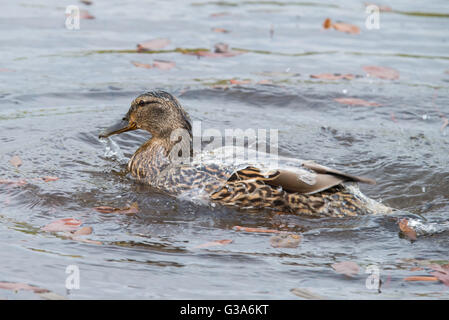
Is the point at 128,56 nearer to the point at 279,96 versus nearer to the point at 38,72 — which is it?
the point at 38,72

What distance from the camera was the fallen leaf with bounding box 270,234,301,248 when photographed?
5297mm

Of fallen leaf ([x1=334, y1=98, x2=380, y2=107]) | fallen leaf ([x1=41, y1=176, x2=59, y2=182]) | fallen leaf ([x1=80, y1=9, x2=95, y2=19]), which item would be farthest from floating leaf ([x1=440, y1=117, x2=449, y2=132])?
fallen leaf ([x1=80, y1=9, x2=95, y2=19])

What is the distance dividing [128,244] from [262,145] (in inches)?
110

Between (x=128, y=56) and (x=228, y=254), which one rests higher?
(x=128, y=56)

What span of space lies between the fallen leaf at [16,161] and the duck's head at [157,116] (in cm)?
83

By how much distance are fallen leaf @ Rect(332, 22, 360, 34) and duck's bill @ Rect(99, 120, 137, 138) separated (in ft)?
18.4

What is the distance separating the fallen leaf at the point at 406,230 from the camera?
216 inches

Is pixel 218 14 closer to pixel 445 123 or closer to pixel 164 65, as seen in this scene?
pixel 164 65

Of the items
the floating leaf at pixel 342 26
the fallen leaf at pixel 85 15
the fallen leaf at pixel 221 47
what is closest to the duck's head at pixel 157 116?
the fallen leaf at pixel 221 47

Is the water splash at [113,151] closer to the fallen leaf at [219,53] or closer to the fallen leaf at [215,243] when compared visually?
the fallen leaf at [215,243]

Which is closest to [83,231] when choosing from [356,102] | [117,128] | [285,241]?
[285,241]

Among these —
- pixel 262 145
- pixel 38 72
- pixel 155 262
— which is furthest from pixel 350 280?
pixel 38 72

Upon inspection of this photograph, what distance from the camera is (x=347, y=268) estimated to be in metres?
4.88
